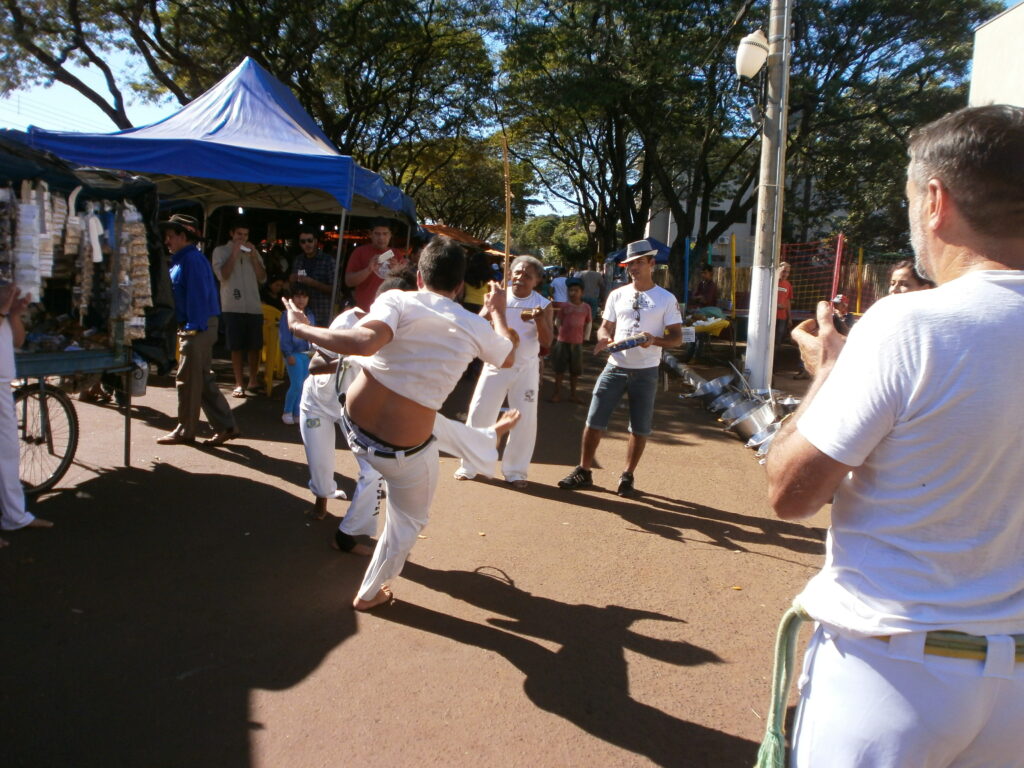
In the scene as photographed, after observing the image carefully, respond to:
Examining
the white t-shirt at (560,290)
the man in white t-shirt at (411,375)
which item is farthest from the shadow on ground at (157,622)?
the white t-shirt at (560,290)

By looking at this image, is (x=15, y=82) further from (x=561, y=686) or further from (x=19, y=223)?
(x=561, y=686)

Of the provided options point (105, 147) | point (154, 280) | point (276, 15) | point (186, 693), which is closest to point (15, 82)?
point (276, 15)

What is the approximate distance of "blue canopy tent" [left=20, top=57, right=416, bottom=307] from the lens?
298 inches

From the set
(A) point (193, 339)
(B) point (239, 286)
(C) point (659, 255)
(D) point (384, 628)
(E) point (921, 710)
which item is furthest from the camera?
(C) point (659, 255)

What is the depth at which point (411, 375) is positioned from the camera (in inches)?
131

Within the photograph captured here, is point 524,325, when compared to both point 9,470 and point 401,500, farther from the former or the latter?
point 9,470

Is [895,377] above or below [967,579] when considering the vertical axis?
above

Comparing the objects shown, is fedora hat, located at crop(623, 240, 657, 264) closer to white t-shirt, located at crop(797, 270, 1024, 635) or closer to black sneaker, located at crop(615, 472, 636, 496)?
black sneaker, located at crop(615, 472, 636, 496)

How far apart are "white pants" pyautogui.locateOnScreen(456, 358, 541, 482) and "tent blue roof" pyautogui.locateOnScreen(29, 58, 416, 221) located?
2912 millimetres

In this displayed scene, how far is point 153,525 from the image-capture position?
4719 millimetres

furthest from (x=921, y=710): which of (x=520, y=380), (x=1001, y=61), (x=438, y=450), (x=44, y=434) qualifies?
(x=1001, y=61)

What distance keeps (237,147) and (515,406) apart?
4.12m

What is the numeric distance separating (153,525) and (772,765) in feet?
13.7

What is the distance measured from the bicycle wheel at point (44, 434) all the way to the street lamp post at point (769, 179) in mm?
7383
